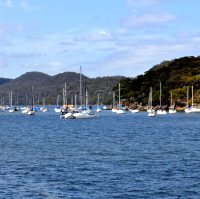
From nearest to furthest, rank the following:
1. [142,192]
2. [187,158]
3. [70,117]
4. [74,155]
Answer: [142,192]
[187,158]
[74,155]
[70,117]

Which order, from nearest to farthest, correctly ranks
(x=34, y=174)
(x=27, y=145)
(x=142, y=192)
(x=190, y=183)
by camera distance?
1. (x=142, y=192)
2. (x=190, y=183)
3. (x=34, y=174)
4. (x=27, y=145)

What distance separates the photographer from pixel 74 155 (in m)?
56.1

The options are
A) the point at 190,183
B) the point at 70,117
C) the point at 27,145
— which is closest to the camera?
the point at 190,183

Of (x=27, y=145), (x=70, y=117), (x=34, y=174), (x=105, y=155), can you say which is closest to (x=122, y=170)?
(x=34, y=174)

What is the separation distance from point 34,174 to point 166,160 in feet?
45.8

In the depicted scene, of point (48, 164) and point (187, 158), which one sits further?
point (187, 158)

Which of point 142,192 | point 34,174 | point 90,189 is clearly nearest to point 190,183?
point 142,192

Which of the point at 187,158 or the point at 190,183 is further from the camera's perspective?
the point at 187,158

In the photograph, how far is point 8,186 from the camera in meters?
38.2

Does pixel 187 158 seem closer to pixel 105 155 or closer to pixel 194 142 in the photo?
pixel 105 155

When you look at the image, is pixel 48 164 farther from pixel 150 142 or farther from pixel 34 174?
pixel 150 142

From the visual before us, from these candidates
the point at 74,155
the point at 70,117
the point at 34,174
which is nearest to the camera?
the point at 34,174

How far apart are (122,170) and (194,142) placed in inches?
1104

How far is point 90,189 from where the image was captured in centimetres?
3753
